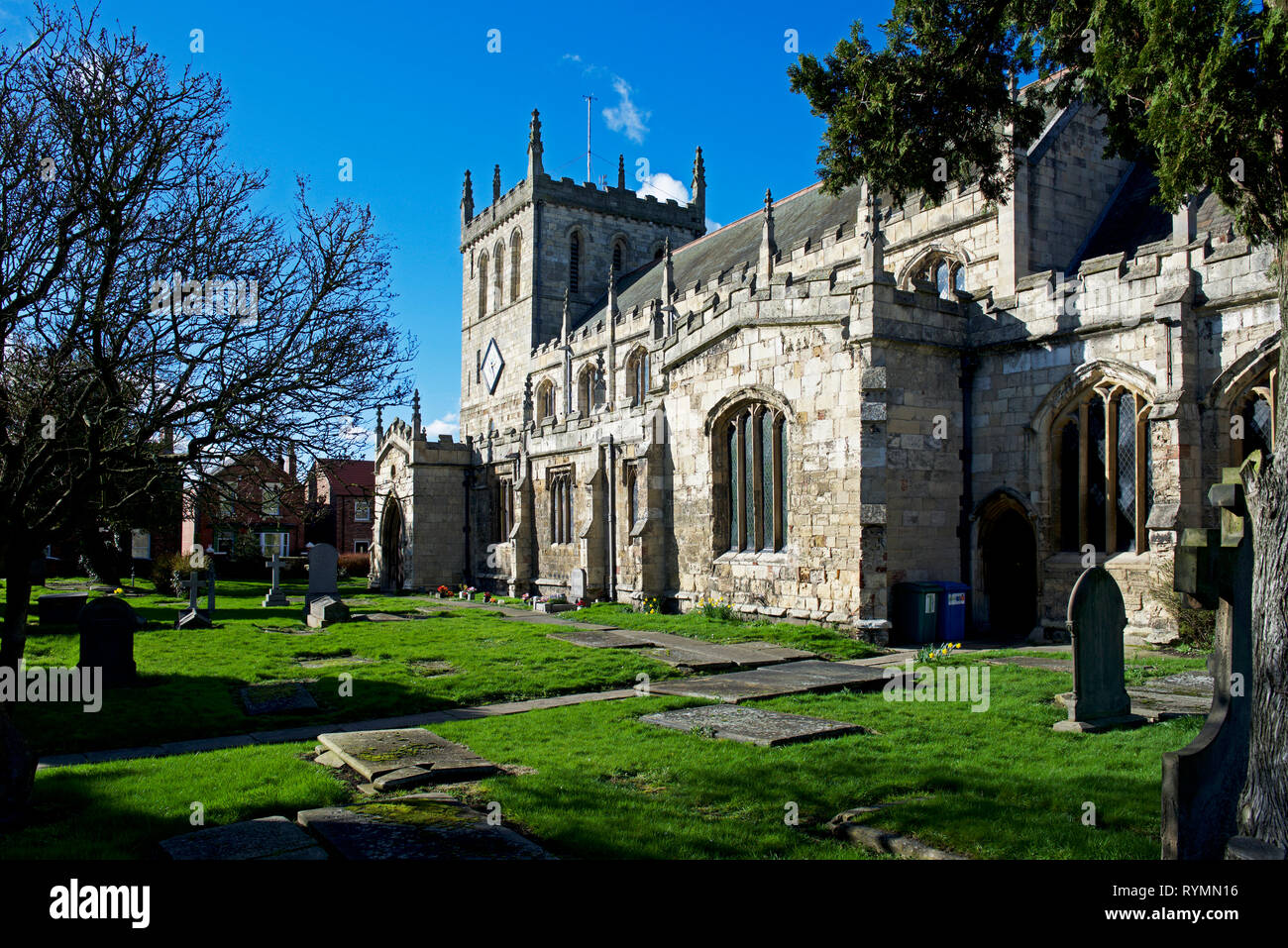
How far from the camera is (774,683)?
1102cm

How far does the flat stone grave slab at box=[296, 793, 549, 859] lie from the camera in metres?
4.96

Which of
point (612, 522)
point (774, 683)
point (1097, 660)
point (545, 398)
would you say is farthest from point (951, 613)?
point (545, 398)

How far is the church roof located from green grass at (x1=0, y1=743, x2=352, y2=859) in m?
21.5

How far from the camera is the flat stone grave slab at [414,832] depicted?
4.96 meters

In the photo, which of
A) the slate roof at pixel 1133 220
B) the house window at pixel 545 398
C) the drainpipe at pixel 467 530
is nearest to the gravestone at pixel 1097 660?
the slate roof at pixel 1133 220

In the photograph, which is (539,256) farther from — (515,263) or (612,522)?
(612,522)

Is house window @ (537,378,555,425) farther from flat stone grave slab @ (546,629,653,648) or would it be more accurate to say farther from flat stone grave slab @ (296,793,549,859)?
flat stone grave slab @ (296,793,549,859)

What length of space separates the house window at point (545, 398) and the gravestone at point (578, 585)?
2121 cm

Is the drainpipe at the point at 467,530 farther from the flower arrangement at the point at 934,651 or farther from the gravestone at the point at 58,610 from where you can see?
the flower arrangement at the point at 934,651

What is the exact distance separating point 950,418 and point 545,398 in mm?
30402

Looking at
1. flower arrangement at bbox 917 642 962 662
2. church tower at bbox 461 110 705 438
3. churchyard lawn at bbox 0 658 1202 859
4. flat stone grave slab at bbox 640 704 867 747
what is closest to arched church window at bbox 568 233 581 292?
church tower at bbox 461 110 705 438

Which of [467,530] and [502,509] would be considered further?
[467,530]
